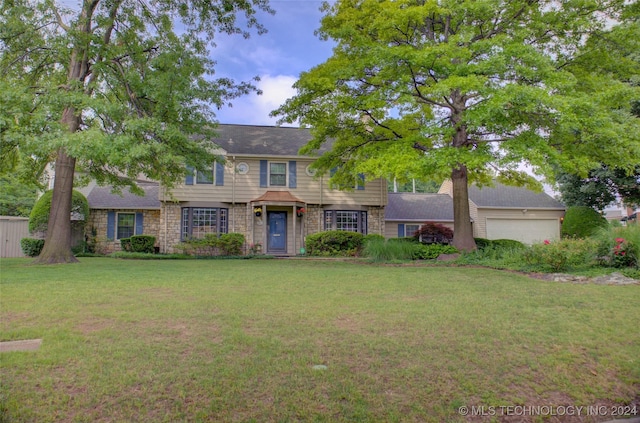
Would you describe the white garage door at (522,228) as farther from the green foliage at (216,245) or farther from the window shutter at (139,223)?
the window shutter at (139,223)

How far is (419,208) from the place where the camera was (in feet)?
77.3

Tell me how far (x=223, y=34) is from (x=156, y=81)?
344 cm

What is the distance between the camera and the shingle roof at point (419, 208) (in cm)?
2255

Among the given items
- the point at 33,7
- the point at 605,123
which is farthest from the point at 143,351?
the point at 33,7

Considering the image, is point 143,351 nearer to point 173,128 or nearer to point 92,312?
point 92,312

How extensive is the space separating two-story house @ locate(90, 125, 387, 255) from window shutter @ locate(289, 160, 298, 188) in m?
0.05

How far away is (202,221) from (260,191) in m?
2.94

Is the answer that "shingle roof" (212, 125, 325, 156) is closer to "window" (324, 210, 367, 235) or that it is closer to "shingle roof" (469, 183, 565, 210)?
"window" (324, 210, 367, 235)

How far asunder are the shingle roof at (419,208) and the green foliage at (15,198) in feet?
79.2

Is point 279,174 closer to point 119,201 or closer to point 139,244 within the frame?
point 139,244

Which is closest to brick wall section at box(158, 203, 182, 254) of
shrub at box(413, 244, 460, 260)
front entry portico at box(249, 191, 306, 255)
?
front entry portico at box(249, 191, 306, 255)

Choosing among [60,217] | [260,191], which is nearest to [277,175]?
[260,191]

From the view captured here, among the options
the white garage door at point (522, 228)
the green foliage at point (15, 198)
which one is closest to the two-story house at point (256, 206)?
the white garage door at point (522, 228)

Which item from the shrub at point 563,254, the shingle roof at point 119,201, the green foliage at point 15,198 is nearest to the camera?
the shrub at point 563,254
